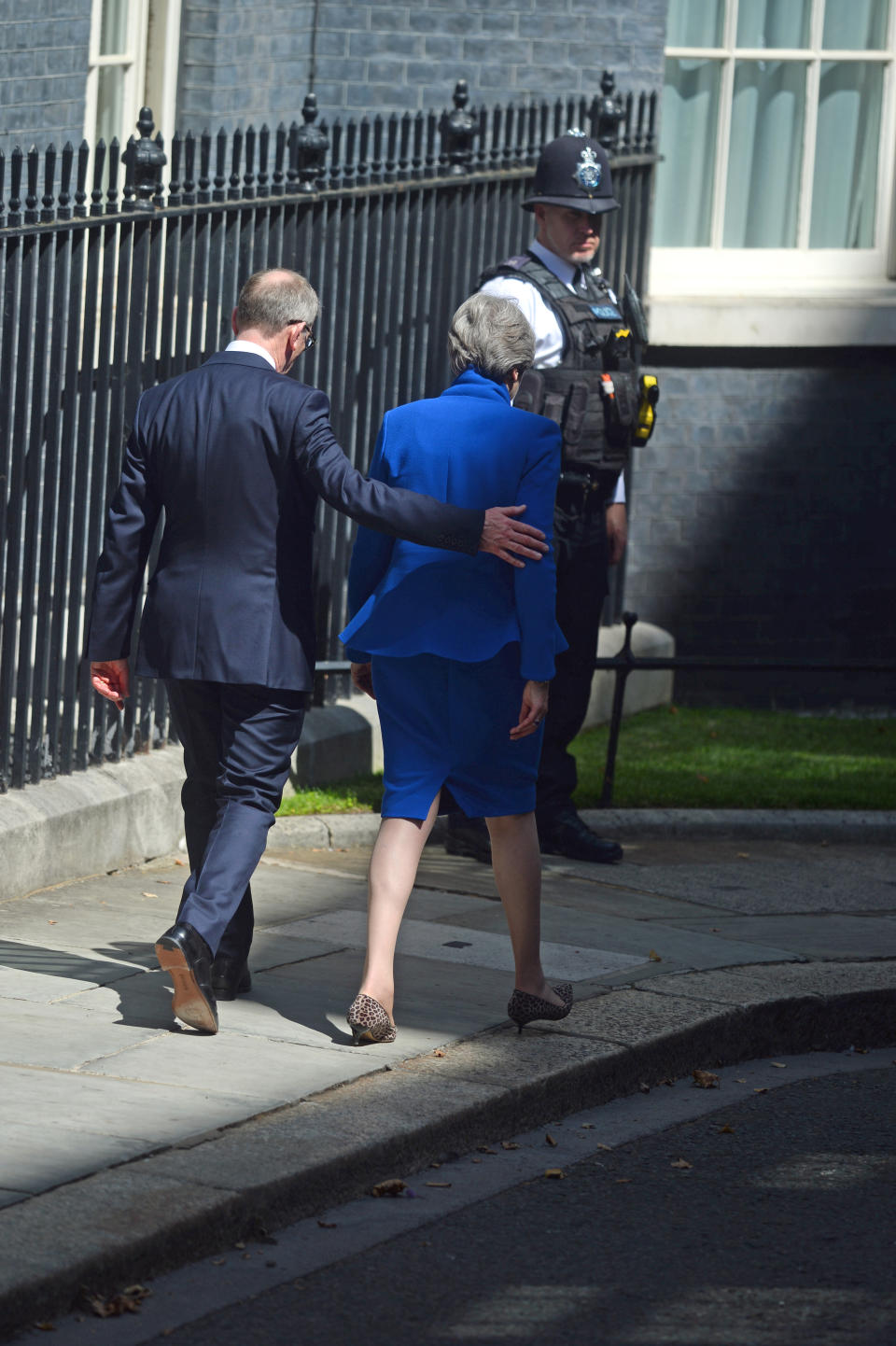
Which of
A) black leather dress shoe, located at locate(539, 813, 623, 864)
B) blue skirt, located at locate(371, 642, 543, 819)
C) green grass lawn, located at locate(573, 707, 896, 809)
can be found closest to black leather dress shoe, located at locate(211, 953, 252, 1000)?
blue skirt, located at locate(371, 642, 543, 819)

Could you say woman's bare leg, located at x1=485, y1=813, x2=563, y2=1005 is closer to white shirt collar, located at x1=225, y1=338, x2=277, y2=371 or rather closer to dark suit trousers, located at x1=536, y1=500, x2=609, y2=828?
white shirt collar, located at x1=225, y1=338, x2=277, y2=371

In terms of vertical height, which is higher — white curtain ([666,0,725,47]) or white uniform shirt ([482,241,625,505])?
white curtain ([666,0,725,47])

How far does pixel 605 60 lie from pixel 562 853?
4.94m

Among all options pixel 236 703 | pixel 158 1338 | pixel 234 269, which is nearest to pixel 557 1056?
pixel 236 703

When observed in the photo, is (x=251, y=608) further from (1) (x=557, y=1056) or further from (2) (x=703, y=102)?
(2) (x=703, y=102)

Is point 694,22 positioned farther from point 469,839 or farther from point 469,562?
point 469,562

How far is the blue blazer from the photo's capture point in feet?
16.7

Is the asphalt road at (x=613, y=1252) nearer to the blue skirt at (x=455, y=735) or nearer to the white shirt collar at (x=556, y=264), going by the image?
the blue skirt at (x=455, y=735)

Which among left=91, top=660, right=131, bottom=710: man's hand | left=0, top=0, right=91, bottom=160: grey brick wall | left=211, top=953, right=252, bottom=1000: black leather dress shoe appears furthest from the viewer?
left=0, top=0, right=91, bottom=160: grey brick wall

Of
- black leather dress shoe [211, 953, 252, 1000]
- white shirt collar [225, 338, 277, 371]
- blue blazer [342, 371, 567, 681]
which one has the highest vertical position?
white shirt collar [225, 338, 277, 371]

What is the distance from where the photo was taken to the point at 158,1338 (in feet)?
12.0

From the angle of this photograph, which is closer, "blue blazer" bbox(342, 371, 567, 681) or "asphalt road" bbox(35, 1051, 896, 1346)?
"asphalt road" bbox(35, 1051, 896, 1346)

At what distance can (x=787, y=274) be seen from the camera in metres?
11.1

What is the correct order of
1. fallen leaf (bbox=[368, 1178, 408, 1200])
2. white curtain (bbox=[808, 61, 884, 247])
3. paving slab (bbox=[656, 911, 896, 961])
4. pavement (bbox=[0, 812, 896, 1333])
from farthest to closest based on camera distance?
white curtain (bbox=[808, 61, 884, 247])
paving slab (bbox=[656, 911, 896, 961])
fallen leaf (bbox=[368, 1178, 408, 1200])
pavement (bbox=[0, 812, 896, 1333])
